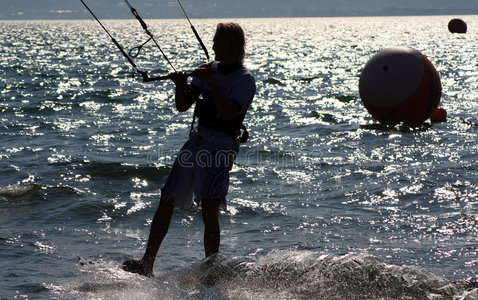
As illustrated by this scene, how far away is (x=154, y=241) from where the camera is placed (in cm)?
592

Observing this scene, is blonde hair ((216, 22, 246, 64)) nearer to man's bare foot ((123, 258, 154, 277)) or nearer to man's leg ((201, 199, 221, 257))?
man's leg ((201, 199, 221, 257))

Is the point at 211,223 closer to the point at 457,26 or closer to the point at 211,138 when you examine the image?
the point at 211,138

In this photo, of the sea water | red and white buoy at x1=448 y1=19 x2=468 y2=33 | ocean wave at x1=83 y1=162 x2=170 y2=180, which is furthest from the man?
red and white buoy at x1=448 y1=19 x2=468 y2=33

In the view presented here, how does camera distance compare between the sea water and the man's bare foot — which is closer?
the sea water

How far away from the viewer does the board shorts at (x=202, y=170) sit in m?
5.75

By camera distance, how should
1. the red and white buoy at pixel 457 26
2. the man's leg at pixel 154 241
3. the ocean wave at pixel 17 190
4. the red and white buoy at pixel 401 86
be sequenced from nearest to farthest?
the man's leg at pixel 154 241, the ocean wave at pixel 17 190, the red and white buoy at pixel 401 86, the red and white buoy at pixel 457 26

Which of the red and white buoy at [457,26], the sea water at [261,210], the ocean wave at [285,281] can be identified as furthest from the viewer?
the red and white buoy at [457,26]

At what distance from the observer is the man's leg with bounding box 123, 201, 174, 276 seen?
19.2 ft

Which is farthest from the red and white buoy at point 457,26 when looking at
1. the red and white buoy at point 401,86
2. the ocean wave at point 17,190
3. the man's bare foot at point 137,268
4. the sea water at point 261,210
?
the man's bare foot at point 137,268

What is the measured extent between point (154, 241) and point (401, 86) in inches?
301

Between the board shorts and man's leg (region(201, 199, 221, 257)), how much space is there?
0.15 ft

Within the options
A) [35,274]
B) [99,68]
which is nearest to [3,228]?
[35,274]

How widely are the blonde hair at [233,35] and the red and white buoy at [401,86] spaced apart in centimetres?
726

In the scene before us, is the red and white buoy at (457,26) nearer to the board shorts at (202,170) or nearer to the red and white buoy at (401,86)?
the red and white buoy at (401,86)
